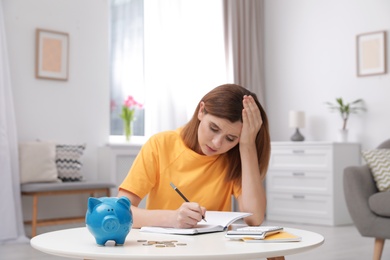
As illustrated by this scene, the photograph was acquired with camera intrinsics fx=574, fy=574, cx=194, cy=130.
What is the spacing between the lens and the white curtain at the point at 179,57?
5.66 meters

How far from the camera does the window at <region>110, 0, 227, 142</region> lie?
5656 mm

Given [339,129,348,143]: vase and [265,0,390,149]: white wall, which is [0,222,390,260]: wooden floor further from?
[265,0,390,149]: white wall

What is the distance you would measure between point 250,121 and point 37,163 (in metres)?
3.17

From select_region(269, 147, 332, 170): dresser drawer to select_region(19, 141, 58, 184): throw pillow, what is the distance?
2317 mm

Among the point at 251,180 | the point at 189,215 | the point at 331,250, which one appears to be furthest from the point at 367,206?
the point at 189,215

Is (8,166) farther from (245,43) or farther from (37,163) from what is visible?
(245,43)

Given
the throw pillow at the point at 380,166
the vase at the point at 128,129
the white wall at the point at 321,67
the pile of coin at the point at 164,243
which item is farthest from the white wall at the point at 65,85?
the pile of coin at the point at 164,243

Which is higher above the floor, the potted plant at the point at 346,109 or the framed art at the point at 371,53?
the framed art at the point at 371,53

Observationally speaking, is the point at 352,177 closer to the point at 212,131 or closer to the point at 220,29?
the point at 212,131

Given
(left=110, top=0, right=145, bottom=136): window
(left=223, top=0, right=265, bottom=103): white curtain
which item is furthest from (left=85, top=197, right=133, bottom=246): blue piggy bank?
(left=223, top=0, right=265, bottom=103): white curtain

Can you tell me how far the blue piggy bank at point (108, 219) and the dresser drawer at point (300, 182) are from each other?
4.34 metres

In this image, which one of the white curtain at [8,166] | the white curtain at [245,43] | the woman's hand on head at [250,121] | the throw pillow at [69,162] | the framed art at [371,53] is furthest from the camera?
the white curtain at [245,43]

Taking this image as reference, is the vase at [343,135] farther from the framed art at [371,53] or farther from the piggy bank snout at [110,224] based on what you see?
the piggy bank snout at [110,224]

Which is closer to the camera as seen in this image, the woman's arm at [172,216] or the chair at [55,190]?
the woman's arm at [172,216]
